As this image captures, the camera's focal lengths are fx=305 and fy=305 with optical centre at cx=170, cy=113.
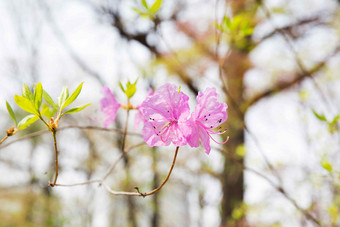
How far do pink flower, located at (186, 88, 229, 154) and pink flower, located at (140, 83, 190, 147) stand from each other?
0.02 metres

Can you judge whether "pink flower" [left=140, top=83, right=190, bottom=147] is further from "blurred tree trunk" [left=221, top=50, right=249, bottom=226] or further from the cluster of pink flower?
"blurred tree trunk" [left=221, top=50, right=249, bottom=226]

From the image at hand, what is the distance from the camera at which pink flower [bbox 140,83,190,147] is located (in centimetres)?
58

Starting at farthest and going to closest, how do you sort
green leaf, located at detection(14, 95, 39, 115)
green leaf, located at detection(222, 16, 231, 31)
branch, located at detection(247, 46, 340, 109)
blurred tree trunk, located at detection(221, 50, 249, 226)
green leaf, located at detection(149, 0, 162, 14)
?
blurred tree trunk, located at detection(221, 50, 249, 226) < branch, located at detection(247, 46, 340, 109) < green leaf, located at detection(222, 16, 231, 31) < green leaf, located at detection(149, 0, 162, 14) < green leaf, located at detection(14, 95, 39, 115)

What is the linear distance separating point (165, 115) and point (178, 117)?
3 centimetres

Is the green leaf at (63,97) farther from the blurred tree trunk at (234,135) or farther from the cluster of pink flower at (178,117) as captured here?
the blurred tree trunk at (234,135)

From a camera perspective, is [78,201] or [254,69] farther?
[78,201]

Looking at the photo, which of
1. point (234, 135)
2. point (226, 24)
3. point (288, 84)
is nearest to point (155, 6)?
point (226, 24)

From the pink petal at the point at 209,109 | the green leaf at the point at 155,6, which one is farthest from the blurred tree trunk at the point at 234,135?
the pink petal at the point at 209,109

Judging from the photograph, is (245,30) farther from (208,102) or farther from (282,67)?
(282,67)

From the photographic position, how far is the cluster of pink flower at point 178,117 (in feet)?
1.89

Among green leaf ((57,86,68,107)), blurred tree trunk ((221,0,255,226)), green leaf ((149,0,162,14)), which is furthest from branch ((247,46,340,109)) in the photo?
green leaf ((57,86,68,107))

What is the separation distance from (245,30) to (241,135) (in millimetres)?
4383

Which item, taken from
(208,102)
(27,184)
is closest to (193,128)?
(208,102)

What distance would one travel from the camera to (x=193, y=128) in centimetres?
58
